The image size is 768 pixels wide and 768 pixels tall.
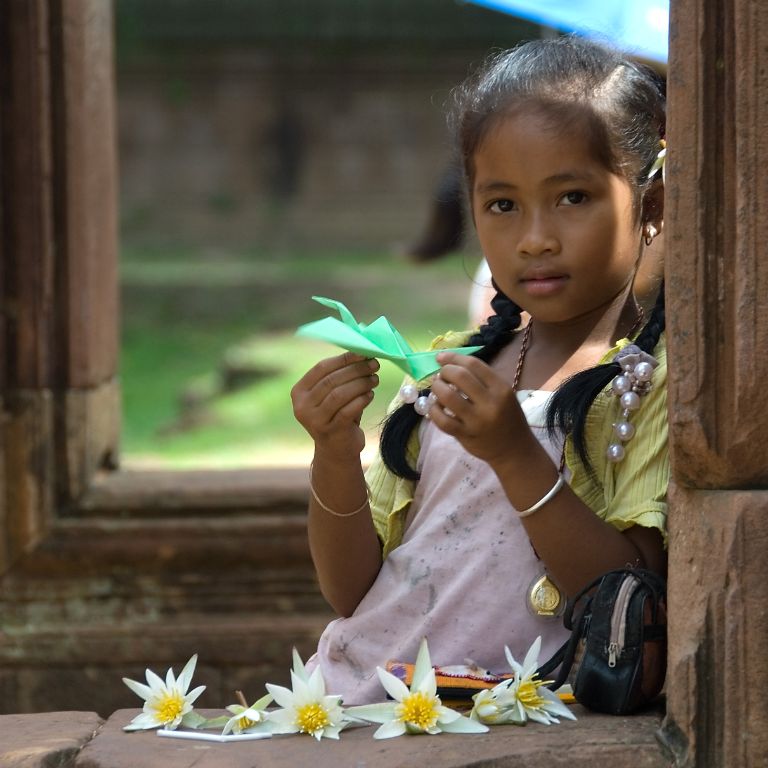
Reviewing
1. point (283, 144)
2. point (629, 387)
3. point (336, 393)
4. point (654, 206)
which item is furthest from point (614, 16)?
point (283, 144)

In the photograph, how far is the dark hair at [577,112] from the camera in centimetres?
209

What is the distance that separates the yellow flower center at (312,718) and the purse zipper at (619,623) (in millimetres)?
415

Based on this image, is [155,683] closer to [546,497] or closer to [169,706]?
[169,706]

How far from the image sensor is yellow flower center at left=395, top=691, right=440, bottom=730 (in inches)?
74.9

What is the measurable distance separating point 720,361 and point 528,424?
333 mm

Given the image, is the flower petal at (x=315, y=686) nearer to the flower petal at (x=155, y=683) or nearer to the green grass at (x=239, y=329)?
the flower petal at (x=155, y=683)

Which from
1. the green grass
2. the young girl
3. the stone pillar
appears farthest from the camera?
the green grass

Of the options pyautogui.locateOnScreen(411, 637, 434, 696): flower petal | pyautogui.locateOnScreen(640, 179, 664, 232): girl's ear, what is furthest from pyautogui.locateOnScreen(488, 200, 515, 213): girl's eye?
pyautogui.locateOnScreen(411, 637, 434, 696): flower petal

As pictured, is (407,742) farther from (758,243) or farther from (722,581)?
(758,243)

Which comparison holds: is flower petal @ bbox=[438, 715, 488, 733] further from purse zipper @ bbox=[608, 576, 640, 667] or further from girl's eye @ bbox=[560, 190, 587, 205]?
girl's eye @ bbox=[560, 190, 587, 205]

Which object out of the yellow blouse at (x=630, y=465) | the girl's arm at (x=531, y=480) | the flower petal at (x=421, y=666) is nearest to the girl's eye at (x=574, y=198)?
the yellow blouse at (x=630, y=465)

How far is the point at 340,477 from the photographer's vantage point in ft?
7.12

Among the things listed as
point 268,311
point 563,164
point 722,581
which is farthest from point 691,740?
point 268,311

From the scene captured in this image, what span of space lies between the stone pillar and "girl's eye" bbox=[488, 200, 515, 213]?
338 mm
